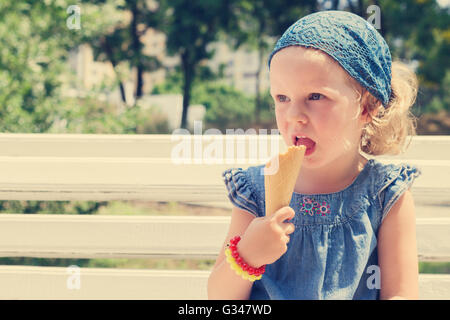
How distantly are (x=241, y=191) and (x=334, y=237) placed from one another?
0.30 meters

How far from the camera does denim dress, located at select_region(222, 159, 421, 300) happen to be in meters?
1.41

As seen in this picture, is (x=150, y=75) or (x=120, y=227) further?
(x=150, y=75)

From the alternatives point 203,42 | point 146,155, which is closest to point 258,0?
→ point 203,42

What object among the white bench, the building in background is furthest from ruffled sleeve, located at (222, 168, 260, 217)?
the building in background

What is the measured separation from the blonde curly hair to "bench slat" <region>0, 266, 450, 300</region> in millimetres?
524

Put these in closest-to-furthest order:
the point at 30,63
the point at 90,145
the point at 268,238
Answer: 1. the point at 268,238
2. the point at 90,145
3. the point at 30,63

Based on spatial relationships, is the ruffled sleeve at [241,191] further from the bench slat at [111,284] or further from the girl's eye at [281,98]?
the bench slat at [111,284]

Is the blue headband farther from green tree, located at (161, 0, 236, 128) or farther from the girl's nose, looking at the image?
green tree, located at (161, 0, 236, 128)

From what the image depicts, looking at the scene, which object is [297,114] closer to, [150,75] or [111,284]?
[111,284]

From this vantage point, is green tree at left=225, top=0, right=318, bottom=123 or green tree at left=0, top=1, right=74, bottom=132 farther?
green tree at left=225, top=0, right=318, bottom=123

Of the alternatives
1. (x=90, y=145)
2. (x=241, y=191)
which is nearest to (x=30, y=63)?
(x=90, y=145)

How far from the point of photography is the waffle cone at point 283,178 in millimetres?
1203

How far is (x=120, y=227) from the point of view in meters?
1.76
